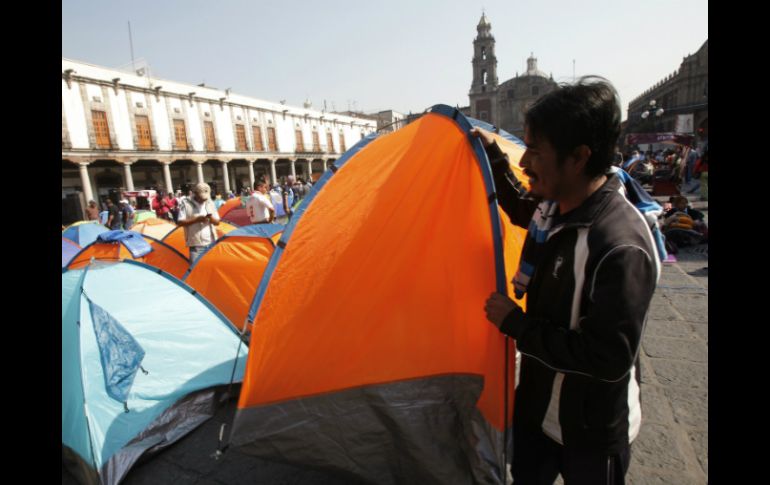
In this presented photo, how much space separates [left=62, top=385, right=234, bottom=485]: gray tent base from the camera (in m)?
2.17

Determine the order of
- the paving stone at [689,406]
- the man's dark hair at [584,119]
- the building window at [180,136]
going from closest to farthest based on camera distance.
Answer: the man's dark hair at [584,119]
the paving stone at [689,406]
the building window at [180,136]

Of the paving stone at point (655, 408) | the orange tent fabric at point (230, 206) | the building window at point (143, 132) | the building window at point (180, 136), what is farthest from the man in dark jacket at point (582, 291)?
the building window at point (180, 136)

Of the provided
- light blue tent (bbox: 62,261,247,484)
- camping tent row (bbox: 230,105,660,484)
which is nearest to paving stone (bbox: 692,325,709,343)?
camping tent row (bbox: 230,105,660,484)

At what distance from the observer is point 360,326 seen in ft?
6.16

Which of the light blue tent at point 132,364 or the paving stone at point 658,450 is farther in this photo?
the light blue tent at point 132,364

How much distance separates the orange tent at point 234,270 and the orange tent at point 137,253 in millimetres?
970

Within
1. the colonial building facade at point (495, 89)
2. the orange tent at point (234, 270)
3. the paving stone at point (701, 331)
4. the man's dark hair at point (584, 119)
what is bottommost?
the paving stone at point (701, 331)

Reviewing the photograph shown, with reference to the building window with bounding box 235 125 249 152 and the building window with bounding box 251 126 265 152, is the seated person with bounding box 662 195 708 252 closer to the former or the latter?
the building window with bounding box 235 125 249 152

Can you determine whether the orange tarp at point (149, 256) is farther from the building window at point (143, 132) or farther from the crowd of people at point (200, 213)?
the building window at point (143, 132)

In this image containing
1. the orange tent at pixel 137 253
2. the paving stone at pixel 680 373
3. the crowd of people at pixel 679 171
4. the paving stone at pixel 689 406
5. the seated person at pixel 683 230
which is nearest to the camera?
the paving stone at pixel 689 406

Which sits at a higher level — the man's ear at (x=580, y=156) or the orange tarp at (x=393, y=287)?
the man's ear at (x=580, y=156)

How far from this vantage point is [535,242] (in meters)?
1.34

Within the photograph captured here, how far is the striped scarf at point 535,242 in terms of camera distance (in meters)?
1.30

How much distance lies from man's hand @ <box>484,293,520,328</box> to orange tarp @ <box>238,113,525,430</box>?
0.43 meters
